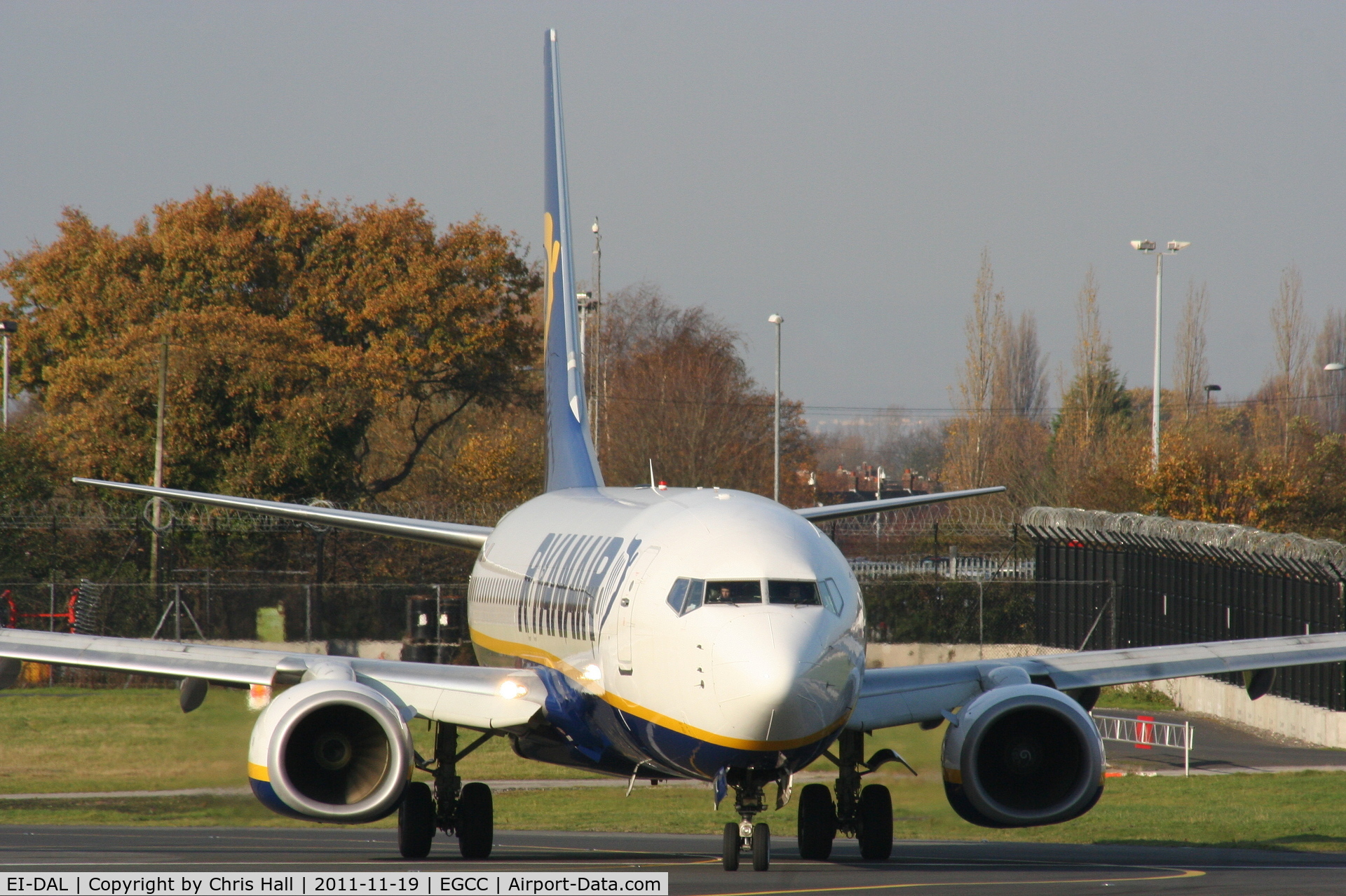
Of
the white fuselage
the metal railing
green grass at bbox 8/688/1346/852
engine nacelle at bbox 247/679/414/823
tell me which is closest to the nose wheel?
the white fuselage

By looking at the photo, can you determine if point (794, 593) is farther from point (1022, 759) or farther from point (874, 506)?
point (874, 506)

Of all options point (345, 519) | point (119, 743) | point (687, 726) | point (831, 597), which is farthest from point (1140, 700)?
point (687, 726)

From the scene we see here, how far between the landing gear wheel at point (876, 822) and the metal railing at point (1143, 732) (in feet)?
51.1

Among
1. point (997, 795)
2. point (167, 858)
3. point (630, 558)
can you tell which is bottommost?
point (167, 858)

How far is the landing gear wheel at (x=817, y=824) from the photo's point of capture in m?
17.1

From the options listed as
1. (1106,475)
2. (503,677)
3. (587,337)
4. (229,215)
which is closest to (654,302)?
(587,337)

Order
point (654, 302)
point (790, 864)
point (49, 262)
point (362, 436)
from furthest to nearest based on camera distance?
point (654, 302) < point (49, 262) < point (362, 436) < point (790, 864)

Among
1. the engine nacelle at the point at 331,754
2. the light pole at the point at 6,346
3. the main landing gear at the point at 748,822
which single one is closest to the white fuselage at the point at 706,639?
the main landing gear at the point at 748,822

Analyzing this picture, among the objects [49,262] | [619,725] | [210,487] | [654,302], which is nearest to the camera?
[619,725]

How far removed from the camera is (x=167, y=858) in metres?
16.9

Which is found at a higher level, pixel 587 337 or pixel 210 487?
pixel 587 337

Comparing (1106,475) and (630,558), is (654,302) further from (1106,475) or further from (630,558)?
(630,558)

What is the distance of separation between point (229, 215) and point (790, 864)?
167 ft

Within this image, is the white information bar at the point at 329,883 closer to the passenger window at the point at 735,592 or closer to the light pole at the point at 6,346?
the passenger window at the point at 735,592
